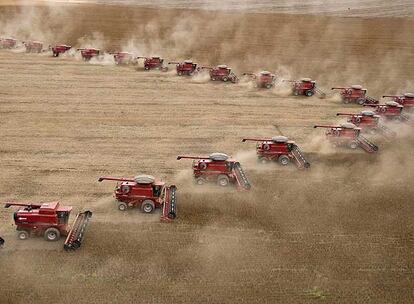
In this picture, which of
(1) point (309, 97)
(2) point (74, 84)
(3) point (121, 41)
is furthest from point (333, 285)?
(3) point (121, 41)

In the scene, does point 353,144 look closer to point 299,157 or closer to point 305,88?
point 299,157

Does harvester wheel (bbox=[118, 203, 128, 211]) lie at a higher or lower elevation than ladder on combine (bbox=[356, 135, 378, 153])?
lower

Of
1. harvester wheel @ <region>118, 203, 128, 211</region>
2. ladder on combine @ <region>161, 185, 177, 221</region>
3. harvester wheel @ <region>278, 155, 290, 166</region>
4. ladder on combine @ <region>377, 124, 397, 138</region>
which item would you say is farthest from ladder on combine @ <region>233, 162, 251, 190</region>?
ladder on combine @ <region>377, 124, 397, 138</region>

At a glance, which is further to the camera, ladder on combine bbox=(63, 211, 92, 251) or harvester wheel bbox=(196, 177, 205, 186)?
harvester wheel bbox=(196, 177, 205, 186)

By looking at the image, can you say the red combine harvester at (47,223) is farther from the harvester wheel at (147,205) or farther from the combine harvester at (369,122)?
the combine harvester at (369,122)

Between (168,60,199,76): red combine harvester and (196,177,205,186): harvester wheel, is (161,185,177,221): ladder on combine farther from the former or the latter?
(168,60,199,76): red combine harvester

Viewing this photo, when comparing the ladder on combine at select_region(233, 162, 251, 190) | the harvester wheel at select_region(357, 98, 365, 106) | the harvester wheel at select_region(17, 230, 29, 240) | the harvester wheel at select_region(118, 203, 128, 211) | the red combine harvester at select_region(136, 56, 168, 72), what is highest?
the red combine harvester at select_region(136, 56, 168, 72)

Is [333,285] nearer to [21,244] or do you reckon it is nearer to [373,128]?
[21,244]
